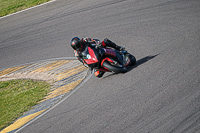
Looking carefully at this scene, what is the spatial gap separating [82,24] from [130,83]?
6.83 m

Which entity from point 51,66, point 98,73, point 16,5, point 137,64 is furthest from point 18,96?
point 16,5

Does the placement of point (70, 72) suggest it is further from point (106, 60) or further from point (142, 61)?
point (142, 61)

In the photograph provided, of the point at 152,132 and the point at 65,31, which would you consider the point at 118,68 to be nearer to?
the point at 152,132

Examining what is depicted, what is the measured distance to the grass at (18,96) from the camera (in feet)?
30.0

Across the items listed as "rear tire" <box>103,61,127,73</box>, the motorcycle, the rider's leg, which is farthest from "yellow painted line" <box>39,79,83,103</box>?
"rear tire" <box>103,61,127,73</box>

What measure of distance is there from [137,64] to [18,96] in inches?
182

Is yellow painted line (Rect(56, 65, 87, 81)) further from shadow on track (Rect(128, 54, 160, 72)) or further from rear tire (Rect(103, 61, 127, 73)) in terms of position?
shadow on track (Rect(128, 54, 160, 72))

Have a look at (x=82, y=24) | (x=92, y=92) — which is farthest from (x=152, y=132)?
(x=82, y=24)

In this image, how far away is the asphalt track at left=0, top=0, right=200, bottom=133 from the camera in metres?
5.98

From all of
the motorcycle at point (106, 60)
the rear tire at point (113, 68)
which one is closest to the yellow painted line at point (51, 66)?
the motorcycle at point (106, 60)

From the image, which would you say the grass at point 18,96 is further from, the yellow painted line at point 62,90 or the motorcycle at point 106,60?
the motorcycle at point 106,60

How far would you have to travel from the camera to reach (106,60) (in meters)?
8.52

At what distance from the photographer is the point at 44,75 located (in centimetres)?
1130

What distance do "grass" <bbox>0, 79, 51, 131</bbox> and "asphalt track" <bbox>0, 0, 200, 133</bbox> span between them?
1357mm
